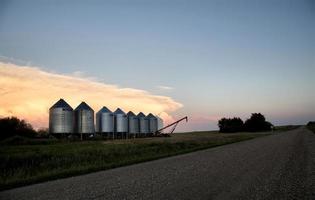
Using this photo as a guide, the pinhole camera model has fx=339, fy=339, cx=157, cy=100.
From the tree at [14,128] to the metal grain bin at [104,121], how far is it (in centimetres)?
1798

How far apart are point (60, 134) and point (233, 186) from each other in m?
63.4

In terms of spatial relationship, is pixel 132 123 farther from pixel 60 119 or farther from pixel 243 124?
pixel 243 124

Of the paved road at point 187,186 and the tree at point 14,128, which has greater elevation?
the tree at point 14,128

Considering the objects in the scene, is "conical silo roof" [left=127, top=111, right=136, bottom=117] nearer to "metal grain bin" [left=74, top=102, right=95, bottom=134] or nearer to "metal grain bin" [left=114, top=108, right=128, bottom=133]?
"metal grain bin" [left=114, top=108, right=128, bottom=133]

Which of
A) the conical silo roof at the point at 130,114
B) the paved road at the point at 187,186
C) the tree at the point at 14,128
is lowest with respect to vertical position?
the paved road at the point at 187,186

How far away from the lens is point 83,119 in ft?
244

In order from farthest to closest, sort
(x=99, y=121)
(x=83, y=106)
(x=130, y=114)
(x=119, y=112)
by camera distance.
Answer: (x=130, y=114) < (x=119, y=112) < (x=99, y=121) < (x=83, y=106)

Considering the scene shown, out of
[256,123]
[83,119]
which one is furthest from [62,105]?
[256,123]

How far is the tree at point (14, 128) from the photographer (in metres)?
67.2

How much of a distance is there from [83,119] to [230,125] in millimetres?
82112

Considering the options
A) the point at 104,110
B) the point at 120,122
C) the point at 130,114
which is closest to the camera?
the point at 104,110

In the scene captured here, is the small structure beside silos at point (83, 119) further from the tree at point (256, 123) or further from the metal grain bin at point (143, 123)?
the tree at point (256, 123)

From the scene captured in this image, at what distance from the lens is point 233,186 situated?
36.4ft

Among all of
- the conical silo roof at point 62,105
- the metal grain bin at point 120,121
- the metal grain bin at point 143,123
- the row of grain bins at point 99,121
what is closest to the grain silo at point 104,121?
the row of grain bins at point 99,121
